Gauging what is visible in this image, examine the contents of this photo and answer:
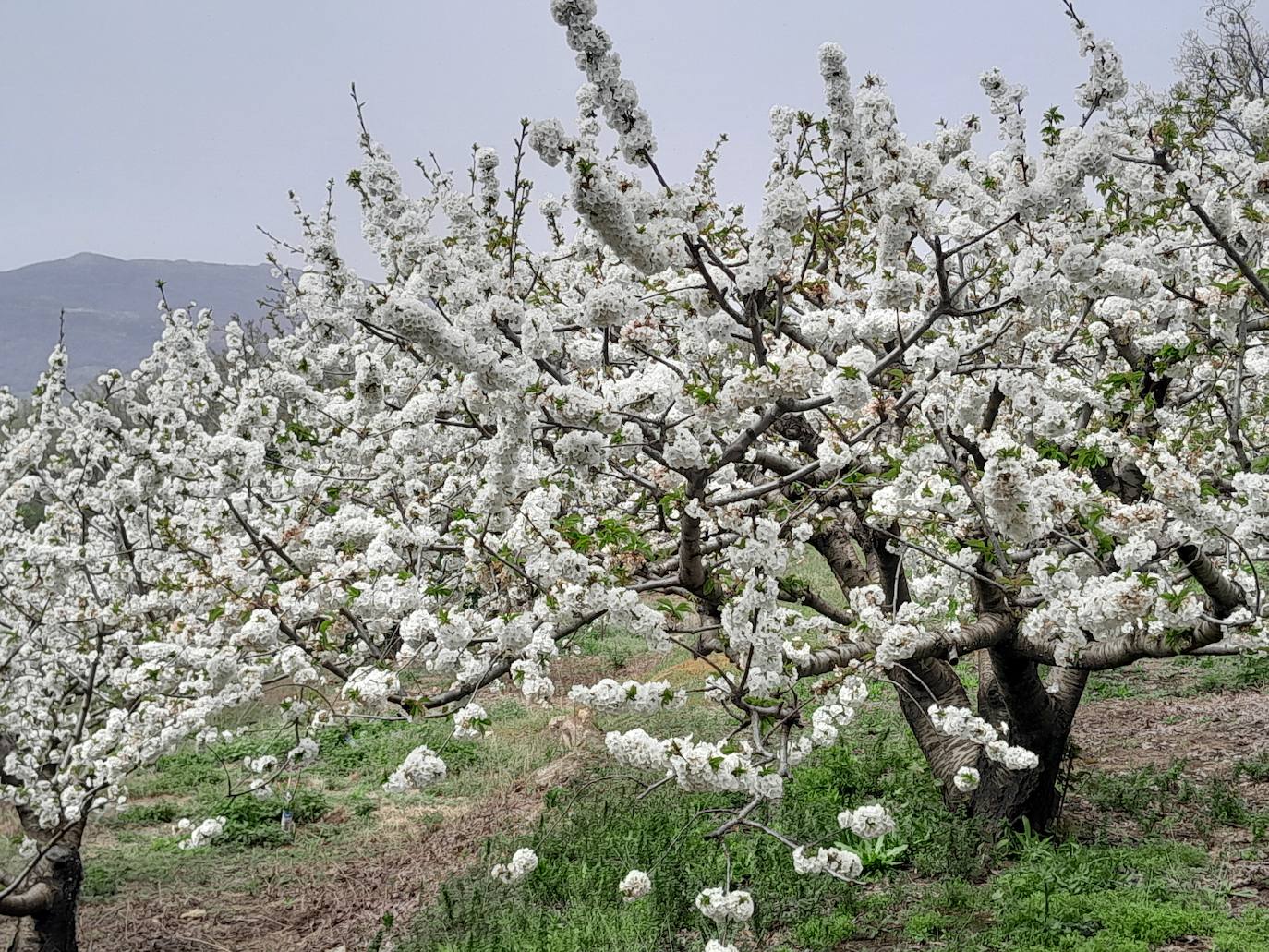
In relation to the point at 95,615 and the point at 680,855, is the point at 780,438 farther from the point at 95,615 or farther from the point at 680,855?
the point at 95,615

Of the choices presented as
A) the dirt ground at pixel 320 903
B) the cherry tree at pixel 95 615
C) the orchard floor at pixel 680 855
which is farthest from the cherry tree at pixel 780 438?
the dirt ground at pixel 320 903

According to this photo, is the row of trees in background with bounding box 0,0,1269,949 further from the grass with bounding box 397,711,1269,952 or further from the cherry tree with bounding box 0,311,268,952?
the grass with bounding box 397,711,1269,952

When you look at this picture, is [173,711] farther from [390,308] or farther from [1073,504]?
[1073,504]

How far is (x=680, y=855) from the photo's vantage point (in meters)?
5.56

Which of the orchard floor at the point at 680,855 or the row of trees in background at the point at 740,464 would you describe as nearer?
the row of trees in background at the point at 740,464

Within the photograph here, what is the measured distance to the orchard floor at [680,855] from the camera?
442 cm

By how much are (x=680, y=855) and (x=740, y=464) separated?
9.35 feet

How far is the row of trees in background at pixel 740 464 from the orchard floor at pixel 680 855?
548 millimetres

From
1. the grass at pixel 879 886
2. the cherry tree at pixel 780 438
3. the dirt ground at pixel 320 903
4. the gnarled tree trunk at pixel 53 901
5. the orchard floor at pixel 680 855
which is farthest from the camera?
the dirt ground at pixel 320 903

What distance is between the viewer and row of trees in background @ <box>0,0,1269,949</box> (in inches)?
102

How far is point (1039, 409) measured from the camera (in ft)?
10.8

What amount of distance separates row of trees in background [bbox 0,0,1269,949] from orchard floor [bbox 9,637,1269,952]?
21.6 inches

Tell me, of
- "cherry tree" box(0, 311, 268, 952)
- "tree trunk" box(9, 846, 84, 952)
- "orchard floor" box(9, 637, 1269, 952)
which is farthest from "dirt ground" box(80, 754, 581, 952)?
"cherry tree" box(0, 311, 268, 952)

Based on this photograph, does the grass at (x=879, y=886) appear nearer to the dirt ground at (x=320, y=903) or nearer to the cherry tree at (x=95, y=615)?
the dirt ground at (x=320, y=903)
